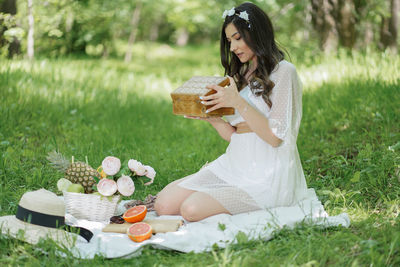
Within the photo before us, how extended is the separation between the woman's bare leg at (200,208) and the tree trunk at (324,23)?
15.8 feet

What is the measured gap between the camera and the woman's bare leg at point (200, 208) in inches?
124

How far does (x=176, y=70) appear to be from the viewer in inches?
442

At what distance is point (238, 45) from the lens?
3.22 metres

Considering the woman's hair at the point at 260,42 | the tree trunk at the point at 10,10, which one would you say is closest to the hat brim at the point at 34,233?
the woman's hair at the point at 260,42

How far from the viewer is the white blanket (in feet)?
9.20

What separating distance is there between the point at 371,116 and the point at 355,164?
3.30 feet

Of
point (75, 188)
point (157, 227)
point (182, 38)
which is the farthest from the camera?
point (182, 38)

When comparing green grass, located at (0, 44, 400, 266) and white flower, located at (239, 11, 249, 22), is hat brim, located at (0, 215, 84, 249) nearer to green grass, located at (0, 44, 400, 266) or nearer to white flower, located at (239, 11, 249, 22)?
green grass, located at (0, 44, 400, 266)

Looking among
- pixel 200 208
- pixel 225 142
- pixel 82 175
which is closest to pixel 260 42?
pixel 200 208

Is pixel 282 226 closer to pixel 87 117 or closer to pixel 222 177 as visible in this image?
pixel 222 177

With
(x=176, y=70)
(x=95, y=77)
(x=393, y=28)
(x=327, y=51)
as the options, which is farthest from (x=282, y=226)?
(x=176, y=70)

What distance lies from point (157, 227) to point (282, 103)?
3.84ft

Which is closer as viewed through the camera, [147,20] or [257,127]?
[257,127]

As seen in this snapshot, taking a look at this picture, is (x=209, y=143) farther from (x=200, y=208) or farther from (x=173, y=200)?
(x=200, y=208)
